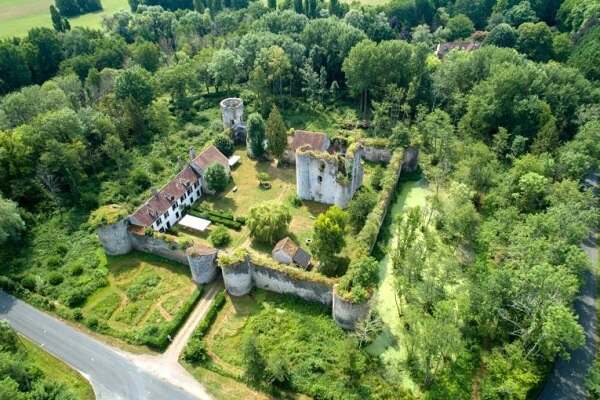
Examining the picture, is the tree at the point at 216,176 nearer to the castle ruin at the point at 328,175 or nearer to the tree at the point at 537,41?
the castle ruin at the point at 328,175

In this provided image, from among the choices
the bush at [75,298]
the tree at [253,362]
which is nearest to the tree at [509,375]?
the tree at [253,362]

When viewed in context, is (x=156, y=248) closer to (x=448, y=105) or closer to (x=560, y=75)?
(x=448, y=105)

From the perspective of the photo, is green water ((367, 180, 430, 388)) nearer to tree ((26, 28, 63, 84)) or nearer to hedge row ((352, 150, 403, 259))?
hedge row ((352, 150, 403, 259))

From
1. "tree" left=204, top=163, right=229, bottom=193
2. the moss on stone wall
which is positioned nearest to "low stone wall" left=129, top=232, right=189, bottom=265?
the moss on stone wall

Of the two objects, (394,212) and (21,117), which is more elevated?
(21,117)

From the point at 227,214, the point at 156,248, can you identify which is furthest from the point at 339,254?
the point at 156,248

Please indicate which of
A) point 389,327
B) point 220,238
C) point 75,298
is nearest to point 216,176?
point 220,238
